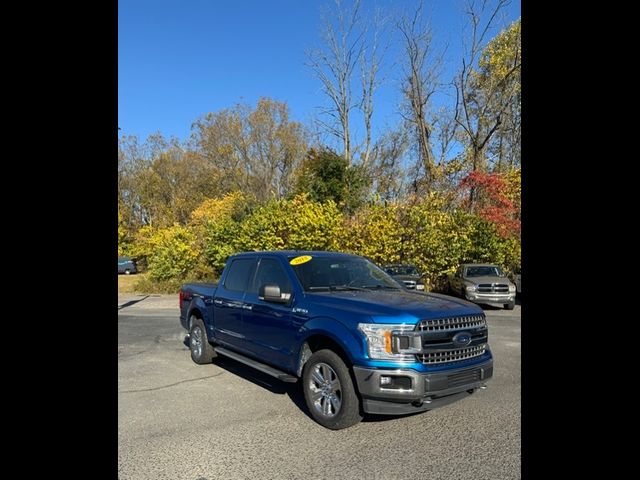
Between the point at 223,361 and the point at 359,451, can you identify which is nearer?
the point at 359,451

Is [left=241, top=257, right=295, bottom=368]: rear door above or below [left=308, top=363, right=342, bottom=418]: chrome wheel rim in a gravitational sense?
above

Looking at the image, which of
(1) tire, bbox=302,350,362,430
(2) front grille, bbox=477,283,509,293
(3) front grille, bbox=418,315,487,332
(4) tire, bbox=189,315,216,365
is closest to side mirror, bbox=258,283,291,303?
(1) tire, bbox=302,350,362,430

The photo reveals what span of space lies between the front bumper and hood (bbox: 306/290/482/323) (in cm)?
48

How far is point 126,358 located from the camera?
7.78 m

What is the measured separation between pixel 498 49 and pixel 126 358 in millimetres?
32399

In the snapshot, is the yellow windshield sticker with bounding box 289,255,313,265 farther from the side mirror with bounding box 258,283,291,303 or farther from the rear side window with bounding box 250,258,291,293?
the side mirror with bounding box 258,283,291,303

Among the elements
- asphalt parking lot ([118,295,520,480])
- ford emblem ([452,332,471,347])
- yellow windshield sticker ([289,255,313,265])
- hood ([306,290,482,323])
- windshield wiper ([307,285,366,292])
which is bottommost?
asphalt parking lot ([118,295,520,480])

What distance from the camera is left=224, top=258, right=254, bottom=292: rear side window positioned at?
6.31m

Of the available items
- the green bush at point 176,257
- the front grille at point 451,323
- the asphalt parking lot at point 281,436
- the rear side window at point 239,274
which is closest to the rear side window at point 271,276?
the rear side window at point 239,274

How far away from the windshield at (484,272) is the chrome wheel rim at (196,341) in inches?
443
